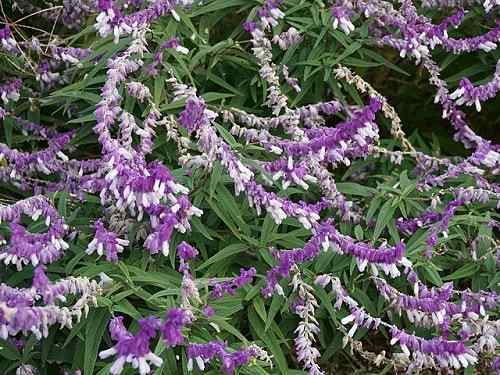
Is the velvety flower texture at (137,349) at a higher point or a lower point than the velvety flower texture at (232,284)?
higher

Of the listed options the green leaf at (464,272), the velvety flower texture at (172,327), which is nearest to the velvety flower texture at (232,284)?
the velvety flower texture at (172,327)

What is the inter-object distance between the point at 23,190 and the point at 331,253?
1.56m

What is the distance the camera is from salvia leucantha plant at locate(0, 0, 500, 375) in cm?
304

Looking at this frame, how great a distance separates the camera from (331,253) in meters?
3.52

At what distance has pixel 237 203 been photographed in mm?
3652

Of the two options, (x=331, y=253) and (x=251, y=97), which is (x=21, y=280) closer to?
(x=331, y=253)

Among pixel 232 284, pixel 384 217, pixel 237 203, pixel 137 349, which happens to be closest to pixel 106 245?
pixel 232 284

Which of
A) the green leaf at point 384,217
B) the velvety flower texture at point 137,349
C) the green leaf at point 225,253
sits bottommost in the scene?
the green leaf at point 225,253

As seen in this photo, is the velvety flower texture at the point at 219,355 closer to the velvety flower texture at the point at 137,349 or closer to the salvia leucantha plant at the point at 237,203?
the salvia leucantha plant at the point at 237,203

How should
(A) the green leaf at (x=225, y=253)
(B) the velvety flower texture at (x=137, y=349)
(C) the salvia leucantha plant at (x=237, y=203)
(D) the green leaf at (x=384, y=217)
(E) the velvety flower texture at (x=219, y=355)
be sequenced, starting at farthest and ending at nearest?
(D) the green leaf at (x=384, y=217) → (A) the green leaf at (x=225, y=253) → (C) the salvia leucantha plant at (x=237, y=203) → (E) the velvety flower texture at (x=219, y=355) → (B) the velvety flower texture at (x=137, y=349)

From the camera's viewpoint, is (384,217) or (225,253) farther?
(384,217)

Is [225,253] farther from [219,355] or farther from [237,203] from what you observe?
[219,355]

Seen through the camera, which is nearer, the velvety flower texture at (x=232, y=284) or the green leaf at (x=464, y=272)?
the velvety flower texture at (x=232, y=284)

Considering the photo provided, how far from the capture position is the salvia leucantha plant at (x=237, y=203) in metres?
3.04
